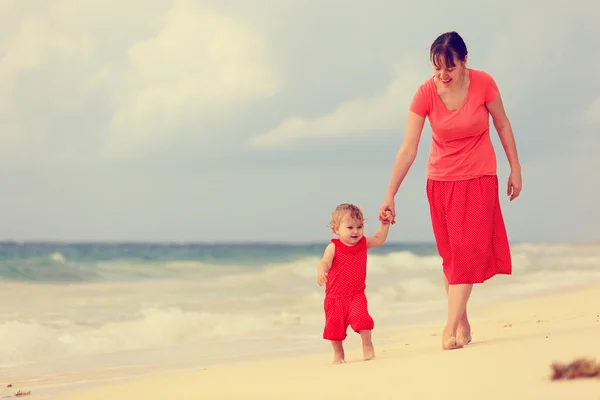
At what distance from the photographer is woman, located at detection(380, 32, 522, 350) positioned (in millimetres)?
3926

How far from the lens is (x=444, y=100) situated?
396 centimetres

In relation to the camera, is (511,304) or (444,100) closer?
(444,100)

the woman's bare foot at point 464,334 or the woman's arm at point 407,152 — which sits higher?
the woman's arm at point 407,152

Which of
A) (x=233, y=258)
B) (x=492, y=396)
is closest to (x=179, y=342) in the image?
(x=492, y=396)

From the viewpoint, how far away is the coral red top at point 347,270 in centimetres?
396

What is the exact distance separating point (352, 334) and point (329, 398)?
312 cm

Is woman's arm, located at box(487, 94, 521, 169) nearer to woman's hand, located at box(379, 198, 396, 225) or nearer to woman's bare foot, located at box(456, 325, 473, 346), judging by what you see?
woman's hand, located at box(379, 198, 396, 225)

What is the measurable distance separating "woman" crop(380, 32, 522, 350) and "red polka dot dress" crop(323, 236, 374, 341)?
9.7 inches

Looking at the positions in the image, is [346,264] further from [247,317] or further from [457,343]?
[247,317]

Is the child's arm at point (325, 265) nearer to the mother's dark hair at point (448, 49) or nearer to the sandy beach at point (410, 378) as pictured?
the sandy beach at point (410, 378)

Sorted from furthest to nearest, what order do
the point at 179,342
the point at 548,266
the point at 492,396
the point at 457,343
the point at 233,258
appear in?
1. the point at 233,258
2. the point at 548,266
3. the point at 179,342
4. the point at 457,343
5. the point at 492,396

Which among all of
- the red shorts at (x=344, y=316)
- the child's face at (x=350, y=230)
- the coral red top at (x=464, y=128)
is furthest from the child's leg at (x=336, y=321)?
the coral red top at (x=464, y=128)

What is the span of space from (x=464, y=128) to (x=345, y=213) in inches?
27.4

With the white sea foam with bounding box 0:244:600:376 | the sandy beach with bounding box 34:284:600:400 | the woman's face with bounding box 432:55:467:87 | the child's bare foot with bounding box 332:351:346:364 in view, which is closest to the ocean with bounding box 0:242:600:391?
the white sea foam with bounding box 0:244:600:376
